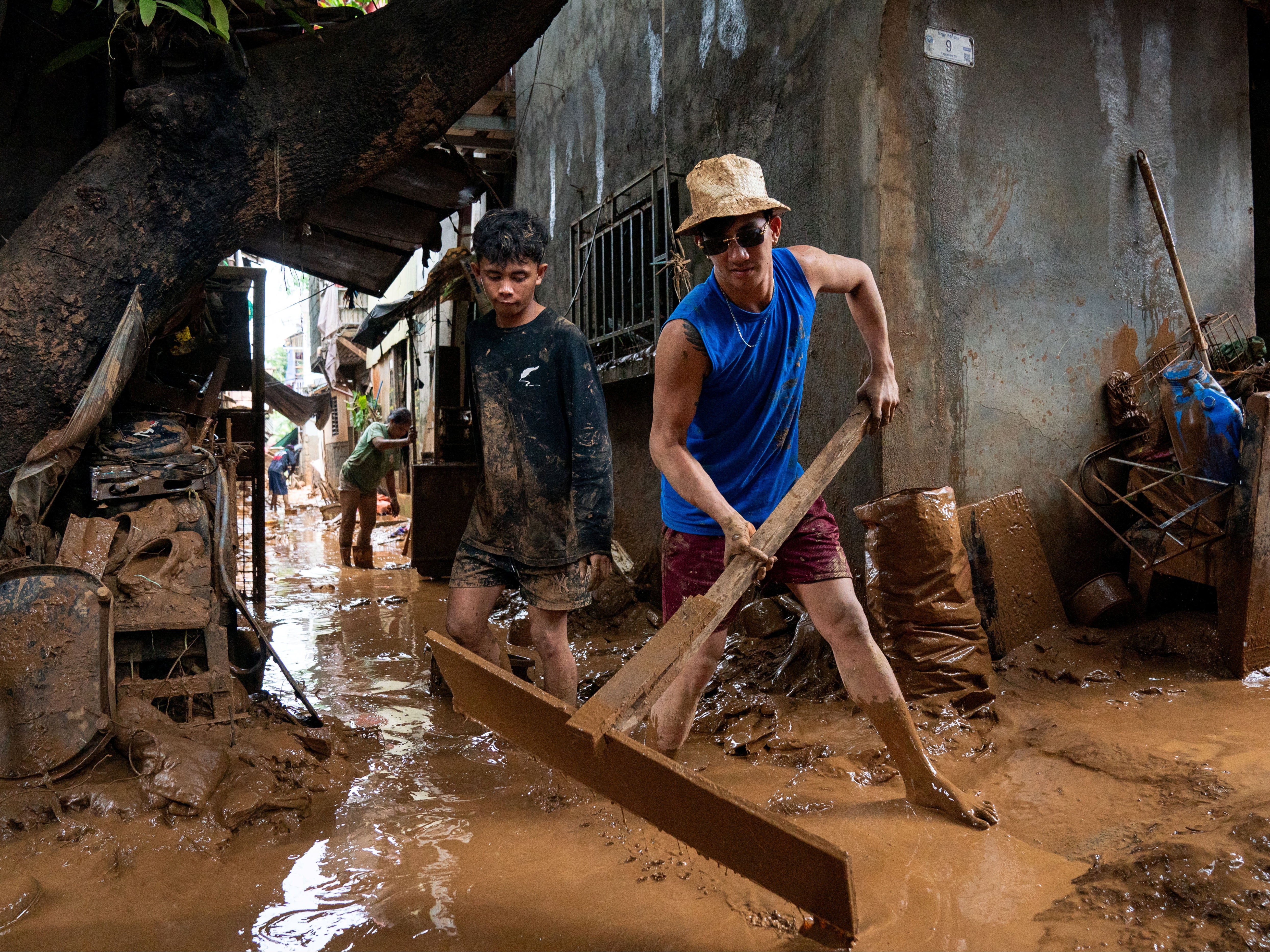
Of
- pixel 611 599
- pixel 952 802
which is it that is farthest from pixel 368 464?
pixel 952 802

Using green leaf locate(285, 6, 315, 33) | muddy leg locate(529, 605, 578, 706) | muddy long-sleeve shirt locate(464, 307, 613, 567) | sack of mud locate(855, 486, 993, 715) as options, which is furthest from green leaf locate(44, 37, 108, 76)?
sack of mud locate(855, 486, 993, 715)

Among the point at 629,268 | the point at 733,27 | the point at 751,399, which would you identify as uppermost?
the point at 733,27

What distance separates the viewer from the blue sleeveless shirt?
2.47 metres

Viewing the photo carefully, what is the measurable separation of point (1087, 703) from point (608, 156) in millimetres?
5587

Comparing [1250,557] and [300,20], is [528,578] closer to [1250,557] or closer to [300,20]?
[300,20]

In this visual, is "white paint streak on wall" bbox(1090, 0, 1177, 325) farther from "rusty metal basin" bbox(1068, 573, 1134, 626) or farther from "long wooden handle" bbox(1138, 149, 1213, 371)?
"rusty metal basin" bbox(1068, 573, 1134, 626)

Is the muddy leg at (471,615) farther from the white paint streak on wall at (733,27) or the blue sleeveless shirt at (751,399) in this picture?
the white paint streak on wall at (733,27)

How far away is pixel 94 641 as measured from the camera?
2617 mm

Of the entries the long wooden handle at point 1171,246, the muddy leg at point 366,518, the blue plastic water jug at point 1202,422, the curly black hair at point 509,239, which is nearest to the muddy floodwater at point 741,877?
the blue plastic water jug at point 1202,422

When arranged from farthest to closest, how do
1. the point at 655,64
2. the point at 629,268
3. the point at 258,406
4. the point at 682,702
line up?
1. the point at 629,268
2. the point at 655,64
3. the point at 258,406
4. the point at 682,702

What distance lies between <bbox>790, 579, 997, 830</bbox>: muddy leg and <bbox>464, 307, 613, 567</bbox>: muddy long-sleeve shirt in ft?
2.85

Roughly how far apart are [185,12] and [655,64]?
395 centimetres

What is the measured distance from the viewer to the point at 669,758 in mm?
1933

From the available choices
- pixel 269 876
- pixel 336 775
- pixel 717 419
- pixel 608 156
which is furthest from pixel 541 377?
pixel 608 156
